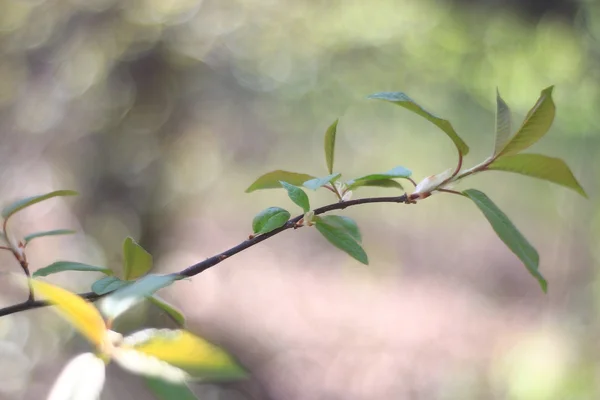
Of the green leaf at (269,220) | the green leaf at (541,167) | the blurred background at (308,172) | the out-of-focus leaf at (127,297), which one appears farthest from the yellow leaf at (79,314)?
the blurred background at (308,172)

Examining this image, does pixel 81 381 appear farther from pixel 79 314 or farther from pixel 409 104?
pixel 409 104

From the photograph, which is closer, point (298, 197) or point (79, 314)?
point (79, 314)

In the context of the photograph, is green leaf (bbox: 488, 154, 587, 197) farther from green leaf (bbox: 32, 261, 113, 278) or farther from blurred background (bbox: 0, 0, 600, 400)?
blurred background (bbox: 0, 0, 600, 400)

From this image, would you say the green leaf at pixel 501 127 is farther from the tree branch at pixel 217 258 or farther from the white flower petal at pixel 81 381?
the white flower petal at pixel 81 381

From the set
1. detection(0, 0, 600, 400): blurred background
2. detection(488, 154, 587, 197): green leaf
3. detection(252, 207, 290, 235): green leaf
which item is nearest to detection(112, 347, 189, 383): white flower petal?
detection(252, 207, 290, 235): green leaf

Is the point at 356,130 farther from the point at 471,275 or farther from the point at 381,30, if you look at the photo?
the point at 471,275

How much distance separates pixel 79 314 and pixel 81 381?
0.02 m

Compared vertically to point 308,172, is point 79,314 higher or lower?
higher

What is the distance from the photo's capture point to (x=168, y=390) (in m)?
0.17

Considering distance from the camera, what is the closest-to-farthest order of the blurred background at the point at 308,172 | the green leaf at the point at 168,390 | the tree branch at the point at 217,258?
the green leaf at the point at 168,390 → the tree branch at the point at 217,258 → the blurred background at the point at 308,172

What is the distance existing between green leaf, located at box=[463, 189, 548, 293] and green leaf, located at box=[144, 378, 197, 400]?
191mm

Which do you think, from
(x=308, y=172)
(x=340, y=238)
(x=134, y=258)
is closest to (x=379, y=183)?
(x=340, y=238)

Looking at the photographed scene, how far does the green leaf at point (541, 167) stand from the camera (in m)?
0.30

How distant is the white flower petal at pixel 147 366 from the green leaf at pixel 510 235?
0.19m
